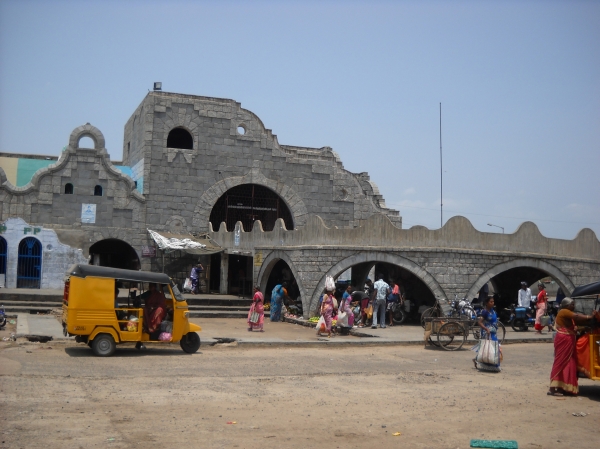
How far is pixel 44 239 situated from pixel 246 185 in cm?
918

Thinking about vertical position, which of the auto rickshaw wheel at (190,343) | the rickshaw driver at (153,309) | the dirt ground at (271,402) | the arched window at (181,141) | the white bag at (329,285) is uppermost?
the arched window at (181,141)

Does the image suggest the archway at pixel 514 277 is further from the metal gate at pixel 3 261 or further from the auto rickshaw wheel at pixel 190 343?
the metal gate at pixel 3 261

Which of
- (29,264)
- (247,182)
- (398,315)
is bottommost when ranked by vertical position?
(398,315)

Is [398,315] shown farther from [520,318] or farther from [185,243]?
[185,243]

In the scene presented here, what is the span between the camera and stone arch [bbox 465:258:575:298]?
800 inches

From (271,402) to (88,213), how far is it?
19.6 meters

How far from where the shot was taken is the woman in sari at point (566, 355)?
10297 millimetres

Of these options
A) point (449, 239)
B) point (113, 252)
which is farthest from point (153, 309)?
point (113, 252)

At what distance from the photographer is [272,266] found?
78.7 ft

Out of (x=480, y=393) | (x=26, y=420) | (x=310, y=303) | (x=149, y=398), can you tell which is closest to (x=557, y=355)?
(x=480, y=393)

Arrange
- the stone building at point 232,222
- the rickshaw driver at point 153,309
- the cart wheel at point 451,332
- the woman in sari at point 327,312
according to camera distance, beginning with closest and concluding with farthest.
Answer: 1. the rickshaw driver at point 153,309
2. the cart wheel at point 451,332
3. the woman in sari at point 327,312
4. the stone building at point 232,222

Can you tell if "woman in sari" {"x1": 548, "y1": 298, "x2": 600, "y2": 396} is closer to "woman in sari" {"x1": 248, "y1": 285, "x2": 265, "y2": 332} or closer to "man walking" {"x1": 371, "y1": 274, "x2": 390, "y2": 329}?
"man walking" {"x1": 371, "y1": 274, "x2": 390, "y2": 329}

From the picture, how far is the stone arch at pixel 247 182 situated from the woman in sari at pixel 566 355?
20176mm

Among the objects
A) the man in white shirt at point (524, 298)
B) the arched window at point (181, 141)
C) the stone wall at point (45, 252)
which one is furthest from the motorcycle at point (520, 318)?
the arched window at point (181, 141)
